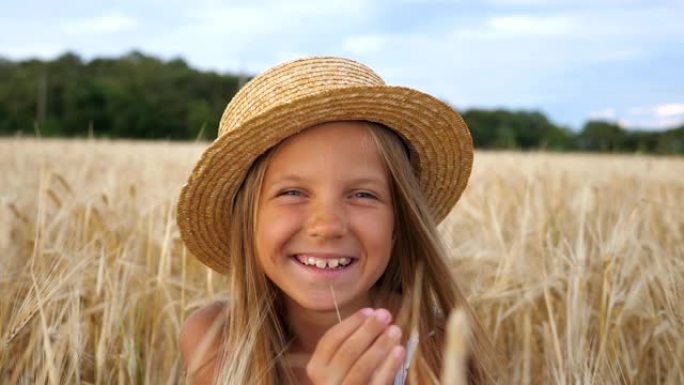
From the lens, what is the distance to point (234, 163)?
1.54m

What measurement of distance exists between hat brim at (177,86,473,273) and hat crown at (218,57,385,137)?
1.8 inches

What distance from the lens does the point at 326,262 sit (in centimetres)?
142

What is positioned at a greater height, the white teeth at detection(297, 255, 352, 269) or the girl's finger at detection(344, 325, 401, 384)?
the white teeth at detection(297, 255, 352, 269)

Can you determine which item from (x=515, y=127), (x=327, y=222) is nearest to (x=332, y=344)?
(x=327, y=222)

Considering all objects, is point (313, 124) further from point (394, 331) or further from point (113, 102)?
point (113, 102)

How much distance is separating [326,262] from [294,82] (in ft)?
1.21

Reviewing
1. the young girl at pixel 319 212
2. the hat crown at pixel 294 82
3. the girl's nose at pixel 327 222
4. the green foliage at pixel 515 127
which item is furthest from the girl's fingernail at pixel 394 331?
the green foliage at pixel 515 127

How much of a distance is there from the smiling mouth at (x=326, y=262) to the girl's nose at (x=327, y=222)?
58mm

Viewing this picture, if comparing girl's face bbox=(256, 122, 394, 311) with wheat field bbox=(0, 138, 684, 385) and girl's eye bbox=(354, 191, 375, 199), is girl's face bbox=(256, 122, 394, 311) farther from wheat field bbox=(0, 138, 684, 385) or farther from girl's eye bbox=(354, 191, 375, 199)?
wheat field bbox=(0, 138, 684, 385)

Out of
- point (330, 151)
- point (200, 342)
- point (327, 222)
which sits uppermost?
point (330, 151)

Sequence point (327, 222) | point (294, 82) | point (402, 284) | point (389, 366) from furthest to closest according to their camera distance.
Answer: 1. point (402, 284)
2. point (294, 82)
3. point (327, 222)
4. point (389, 366)

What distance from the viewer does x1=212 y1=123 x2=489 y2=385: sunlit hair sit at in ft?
4.85

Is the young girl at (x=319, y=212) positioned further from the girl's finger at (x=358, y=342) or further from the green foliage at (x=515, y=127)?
the green foliage at (x=515, y=127)

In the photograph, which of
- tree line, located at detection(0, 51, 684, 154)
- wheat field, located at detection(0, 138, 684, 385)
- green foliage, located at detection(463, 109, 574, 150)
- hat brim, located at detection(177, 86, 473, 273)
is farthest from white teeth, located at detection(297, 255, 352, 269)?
tree line, located at detection(0, 51, 684, 154)
